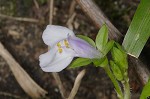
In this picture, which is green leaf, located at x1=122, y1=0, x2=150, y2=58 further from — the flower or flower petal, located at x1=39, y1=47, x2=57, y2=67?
flower petal, located at x1=39, y1=47, x2=57, y2=67

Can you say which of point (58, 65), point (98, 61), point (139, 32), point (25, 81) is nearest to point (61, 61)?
point (58, 65)

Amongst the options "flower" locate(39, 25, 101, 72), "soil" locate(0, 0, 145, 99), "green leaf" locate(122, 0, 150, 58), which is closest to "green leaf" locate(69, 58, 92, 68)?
"flower" locate(39, 25, 101, 72)

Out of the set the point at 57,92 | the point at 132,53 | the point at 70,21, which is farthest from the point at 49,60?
the point at 70,21

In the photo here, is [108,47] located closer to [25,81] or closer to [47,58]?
[47,58]

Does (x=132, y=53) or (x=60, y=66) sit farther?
(x=132, y=53)

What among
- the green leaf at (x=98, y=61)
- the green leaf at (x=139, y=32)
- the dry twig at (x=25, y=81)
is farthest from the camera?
the dry twig at (x=25, y=81)

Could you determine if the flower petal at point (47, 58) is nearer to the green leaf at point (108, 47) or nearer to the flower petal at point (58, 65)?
the flower petal at point (58, 65)

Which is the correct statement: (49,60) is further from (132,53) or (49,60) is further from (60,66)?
(132,53)

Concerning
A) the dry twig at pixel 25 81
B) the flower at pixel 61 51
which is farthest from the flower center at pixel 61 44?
the dry twig at pixel 25 81
